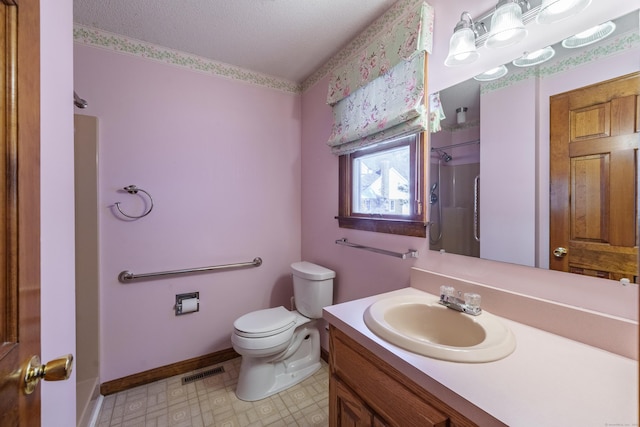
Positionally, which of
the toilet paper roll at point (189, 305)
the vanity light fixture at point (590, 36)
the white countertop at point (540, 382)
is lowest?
the toilet paper roll at point (189, 305)

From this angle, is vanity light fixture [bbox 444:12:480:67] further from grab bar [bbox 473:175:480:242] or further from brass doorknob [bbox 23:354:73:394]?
brass doorknob [bbox 23:354:73:394]

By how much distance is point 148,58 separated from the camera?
181 centimetres

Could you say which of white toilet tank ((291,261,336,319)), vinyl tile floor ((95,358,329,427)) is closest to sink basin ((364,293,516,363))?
white toilet tank ((291,261,336,319))

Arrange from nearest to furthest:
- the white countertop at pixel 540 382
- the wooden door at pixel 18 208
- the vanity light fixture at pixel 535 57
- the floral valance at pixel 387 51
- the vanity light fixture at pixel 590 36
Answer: the wooden door at pixel 18 208 < the white countertop at pixel 540 382 < the vanity light fixture at pixel 590 36 < the vanity light fixture at pixel 535 57 < the floral valance at pixel 387 51

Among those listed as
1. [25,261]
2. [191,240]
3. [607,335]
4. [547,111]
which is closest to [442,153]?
[547,111]

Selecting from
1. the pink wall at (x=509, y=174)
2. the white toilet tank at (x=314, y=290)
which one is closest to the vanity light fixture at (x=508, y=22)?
the pink wall at (x=509, y=174)

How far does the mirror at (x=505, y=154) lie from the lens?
0.83 meters

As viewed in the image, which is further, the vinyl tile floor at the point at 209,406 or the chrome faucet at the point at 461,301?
the vinyl tile floor at the point at 209,406

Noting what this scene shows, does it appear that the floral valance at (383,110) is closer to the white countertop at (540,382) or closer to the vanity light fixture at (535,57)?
the vanity light fixture at (535,57)

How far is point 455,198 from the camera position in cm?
120

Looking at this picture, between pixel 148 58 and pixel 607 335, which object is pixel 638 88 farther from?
pixel 148 58

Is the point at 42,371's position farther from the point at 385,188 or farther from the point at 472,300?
the point at 385,188

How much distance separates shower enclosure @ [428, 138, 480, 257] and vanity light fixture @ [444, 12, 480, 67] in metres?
0.35

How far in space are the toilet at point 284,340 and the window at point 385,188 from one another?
0.49m
